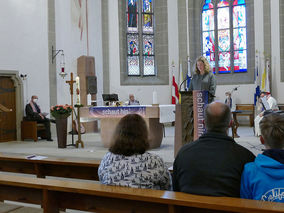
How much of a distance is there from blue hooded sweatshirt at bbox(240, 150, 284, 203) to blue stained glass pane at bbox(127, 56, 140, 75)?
1255 cm

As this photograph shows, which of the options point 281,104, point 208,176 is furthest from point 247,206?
point 281,104

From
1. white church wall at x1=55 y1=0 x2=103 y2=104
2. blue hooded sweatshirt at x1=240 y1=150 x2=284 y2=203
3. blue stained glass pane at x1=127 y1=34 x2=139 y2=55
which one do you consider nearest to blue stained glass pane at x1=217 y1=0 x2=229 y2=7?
blue stained glass pane at x1=127 y1=34 x2=139 y2=55

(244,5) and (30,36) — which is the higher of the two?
(244,5)

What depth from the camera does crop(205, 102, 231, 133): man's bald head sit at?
218 centimetres

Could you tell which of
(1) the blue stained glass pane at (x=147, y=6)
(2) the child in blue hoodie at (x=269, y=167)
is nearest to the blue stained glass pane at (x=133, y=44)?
(1) the blue stained glass pane at (x=147, y=6)

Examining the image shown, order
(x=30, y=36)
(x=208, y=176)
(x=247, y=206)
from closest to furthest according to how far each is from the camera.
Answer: (x=247, y=206) < (x=208, y=176) < (x=30, y=36)

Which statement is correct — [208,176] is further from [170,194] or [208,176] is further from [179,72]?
[179,72]

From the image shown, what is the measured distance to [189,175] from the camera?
83.9 inches

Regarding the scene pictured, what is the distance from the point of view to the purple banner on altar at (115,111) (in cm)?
771

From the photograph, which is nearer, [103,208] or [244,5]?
[103,208]

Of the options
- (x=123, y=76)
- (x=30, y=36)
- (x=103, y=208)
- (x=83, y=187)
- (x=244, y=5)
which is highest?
(x=244, y=5)

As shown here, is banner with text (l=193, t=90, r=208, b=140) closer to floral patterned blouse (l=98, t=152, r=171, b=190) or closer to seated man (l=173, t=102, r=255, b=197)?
floral patterned blouse (l=98, t=152, r=171, b=190)

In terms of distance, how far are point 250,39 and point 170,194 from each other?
1242 centimetres

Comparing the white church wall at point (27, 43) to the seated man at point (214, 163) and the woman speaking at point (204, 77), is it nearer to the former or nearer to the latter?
the woman speaking at point (204, 77)
